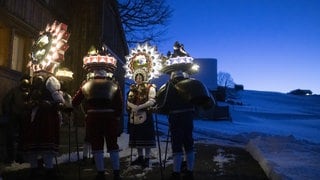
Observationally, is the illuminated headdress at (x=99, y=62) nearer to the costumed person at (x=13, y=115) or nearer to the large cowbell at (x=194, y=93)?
the costumed person at (x=13, y=115)

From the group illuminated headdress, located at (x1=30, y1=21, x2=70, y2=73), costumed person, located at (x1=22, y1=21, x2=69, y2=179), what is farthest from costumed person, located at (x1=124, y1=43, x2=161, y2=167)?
costumed person, located at (x1=22, y1=21, x2=69, y2=179)

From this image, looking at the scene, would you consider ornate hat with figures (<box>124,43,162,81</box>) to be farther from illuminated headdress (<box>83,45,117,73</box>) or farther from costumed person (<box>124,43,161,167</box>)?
illuminated headdress (<box>83,45,117,73</box>)

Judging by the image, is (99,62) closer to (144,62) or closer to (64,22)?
(144,62)

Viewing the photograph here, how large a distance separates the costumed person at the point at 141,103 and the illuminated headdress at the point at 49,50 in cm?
185

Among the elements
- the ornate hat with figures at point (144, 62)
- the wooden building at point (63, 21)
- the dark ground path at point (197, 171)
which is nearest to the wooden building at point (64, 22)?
the wooden building at point (63, 21)

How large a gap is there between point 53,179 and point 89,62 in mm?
2112

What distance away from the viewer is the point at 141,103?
330 inches

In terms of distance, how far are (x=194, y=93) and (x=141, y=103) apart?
2.00 metres

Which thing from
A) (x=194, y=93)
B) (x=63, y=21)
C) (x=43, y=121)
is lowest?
(x=43, y=121)

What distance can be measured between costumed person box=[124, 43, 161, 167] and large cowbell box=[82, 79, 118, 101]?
168cm

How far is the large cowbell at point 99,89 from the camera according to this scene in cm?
652

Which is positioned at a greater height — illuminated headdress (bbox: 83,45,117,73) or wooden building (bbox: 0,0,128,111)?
wooden building (bbox: 0,0,128,111)

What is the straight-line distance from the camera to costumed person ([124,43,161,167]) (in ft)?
27.1

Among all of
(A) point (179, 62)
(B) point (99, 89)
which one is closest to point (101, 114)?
(B) point (99, 89)
